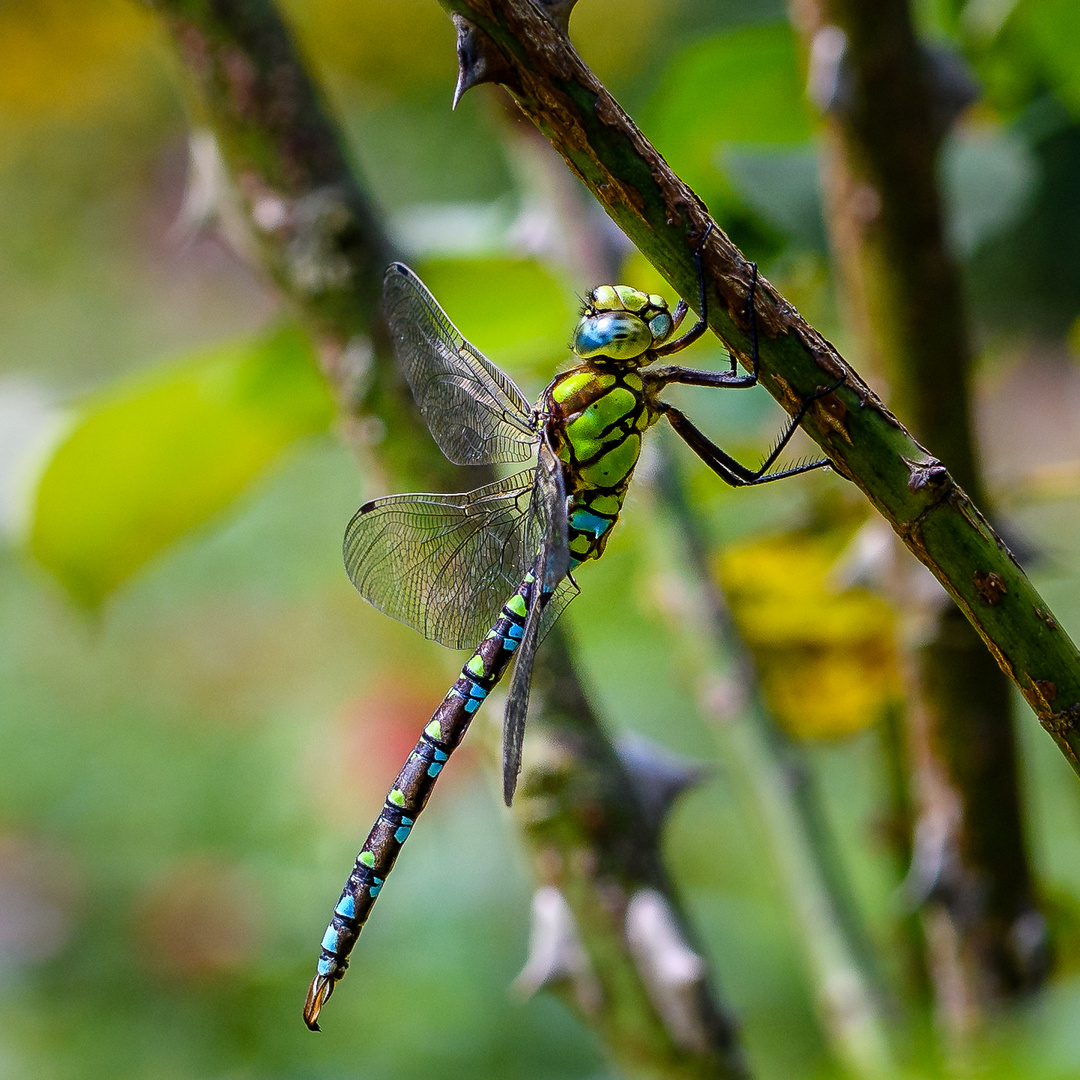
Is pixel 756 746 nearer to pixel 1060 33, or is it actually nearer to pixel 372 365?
Result: pixel 372 365

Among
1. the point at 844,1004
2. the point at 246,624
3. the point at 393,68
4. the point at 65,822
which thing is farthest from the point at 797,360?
the point at 393,68

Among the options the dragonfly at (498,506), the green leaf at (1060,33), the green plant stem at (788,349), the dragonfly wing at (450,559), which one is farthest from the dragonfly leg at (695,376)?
the green leaf at (1060,33)

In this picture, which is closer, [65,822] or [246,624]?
[65,822]

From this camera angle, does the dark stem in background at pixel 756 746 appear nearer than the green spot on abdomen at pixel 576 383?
No

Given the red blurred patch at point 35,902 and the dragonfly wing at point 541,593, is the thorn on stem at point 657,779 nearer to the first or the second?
the dragonfly wing at point 541,593

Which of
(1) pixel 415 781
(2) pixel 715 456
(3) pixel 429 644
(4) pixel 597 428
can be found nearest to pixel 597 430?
(4) pixel 597 428

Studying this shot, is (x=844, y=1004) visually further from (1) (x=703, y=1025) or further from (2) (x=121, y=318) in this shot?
(2) (x=121, y=318)

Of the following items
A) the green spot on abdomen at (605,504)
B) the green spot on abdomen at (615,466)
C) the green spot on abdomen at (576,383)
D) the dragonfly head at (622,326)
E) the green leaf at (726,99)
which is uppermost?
the green leaf at (726,99)
